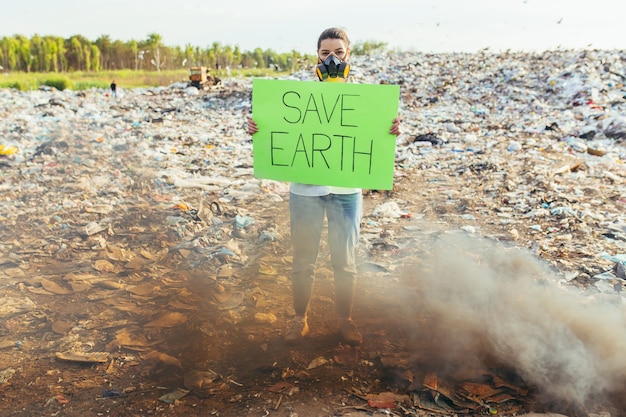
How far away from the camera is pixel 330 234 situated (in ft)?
7.15

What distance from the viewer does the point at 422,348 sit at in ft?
7.41

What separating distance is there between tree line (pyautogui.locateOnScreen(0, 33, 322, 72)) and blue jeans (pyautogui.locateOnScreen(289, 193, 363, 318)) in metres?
31.1

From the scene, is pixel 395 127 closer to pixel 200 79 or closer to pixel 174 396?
pixel 174 396

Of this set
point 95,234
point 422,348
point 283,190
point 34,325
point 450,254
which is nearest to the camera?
point 422,348

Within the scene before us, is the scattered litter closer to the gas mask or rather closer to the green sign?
the green sign

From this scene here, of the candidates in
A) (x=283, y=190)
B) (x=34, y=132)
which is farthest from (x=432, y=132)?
(x=34, y=132)

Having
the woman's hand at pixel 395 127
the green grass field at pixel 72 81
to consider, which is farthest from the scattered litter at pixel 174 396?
the green grass field at pixel 72 81

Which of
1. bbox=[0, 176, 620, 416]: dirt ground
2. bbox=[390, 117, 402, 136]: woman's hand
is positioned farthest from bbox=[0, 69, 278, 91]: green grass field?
bbox=[390, 117, 402, 136]: woman's hand

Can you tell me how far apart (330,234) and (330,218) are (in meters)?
0.08

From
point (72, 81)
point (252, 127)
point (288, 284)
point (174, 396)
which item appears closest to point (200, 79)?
point (72, 81)

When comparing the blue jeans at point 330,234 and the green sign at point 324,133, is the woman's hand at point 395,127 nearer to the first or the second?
the green sign at point 324,133

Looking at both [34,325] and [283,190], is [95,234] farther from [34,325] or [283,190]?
[283,190]

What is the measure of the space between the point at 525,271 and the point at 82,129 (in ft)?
22.8

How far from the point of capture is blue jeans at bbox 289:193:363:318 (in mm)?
2109
